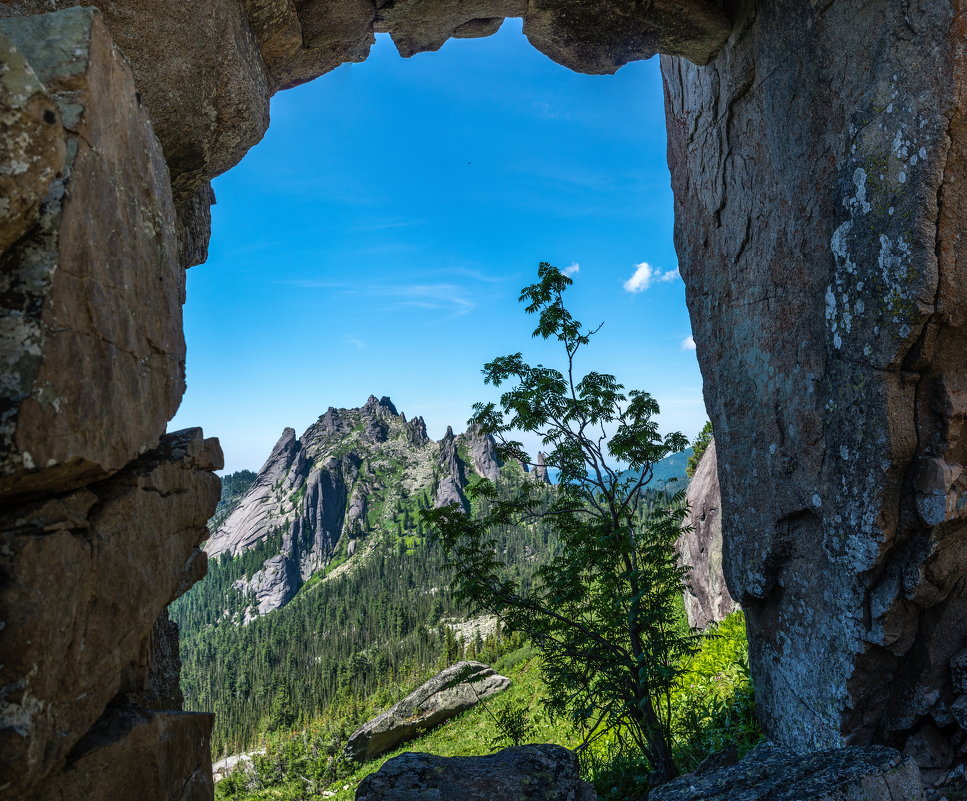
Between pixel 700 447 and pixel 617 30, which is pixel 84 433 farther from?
pixel 700 447

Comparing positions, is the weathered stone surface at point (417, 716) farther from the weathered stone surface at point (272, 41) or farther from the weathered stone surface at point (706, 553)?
the weathered stone surface at point (272, 41)

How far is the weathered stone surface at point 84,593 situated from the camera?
235cm

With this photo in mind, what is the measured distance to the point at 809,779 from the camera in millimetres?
3432

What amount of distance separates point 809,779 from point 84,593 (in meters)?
3.86

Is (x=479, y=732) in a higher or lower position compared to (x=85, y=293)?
lower

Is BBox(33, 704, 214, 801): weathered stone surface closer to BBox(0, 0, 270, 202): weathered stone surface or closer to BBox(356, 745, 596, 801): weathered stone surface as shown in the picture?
BBox(356, 745, 596, 801): weathered stone surface

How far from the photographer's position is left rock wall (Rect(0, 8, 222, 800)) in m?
2.38

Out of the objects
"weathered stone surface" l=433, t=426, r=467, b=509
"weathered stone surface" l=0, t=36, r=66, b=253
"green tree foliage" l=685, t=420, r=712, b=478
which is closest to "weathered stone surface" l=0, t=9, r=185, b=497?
"weathered stone surface" l=0, t=36, r=66, b=253

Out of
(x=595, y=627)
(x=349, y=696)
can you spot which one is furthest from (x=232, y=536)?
(x=595, y=627)

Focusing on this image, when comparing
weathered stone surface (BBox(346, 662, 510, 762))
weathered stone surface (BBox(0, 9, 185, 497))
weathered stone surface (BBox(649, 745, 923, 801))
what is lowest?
weathered stone surface (BBox(346, 662, 510, 762))

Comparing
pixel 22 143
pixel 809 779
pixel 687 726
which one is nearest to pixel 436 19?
pixel 22 143

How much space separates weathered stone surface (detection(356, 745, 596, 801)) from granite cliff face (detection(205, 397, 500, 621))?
131m

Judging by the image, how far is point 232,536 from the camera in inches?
6319

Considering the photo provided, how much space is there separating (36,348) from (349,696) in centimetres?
7130
